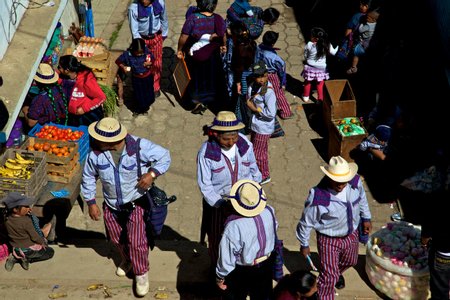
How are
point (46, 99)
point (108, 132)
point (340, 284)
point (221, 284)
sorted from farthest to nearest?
1. point (46, 99)
2. point (340, 284)
3. point (108, 132)
4. point (221, 284)

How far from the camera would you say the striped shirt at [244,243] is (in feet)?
22.2

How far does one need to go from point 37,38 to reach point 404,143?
17.9 ft

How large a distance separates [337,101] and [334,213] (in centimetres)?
419

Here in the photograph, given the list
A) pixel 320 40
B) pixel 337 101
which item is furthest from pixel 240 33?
pixel 337 101

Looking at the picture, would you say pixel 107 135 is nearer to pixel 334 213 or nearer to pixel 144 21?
pixel 334 213

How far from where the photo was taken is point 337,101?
36.8ft

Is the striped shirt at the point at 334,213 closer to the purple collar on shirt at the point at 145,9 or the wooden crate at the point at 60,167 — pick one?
the wooden crate at the point at 60,167

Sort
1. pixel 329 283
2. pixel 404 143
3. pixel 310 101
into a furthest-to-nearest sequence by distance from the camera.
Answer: pixel 310 101 → pixel 404 143 → pixel 329 283

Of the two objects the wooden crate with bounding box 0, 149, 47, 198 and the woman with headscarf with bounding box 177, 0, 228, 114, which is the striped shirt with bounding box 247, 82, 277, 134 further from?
the wooden crate with bounding box 0, 149, 47, 198

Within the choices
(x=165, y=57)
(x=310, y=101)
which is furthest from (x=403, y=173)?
(x=165, y=57)

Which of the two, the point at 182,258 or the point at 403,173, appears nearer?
the point at 182,258

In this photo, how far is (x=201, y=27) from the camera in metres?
11.4

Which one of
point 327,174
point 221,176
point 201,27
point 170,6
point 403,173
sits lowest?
point 170,6

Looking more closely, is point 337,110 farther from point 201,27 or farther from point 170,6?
point 170,6
